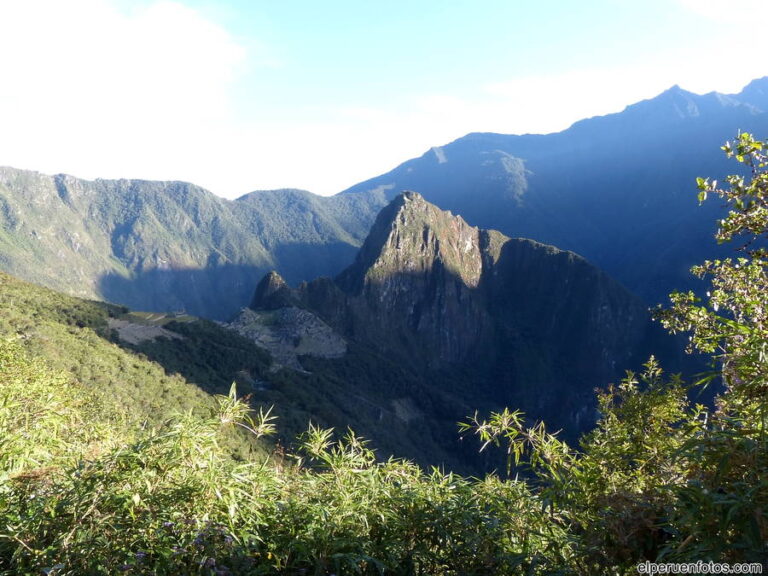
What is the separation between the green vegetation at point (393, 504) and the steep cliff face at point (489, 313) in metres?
112

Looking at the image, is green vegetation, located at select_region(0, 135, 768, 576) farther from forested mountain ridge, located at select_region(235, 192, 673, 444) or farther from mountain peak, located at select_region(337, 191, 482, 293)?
mountain peak, located at select_region(337, 191, 482, 293)

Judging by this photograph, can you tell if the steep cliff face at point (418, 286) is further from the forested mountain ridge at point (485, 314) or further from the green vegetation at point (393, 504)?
the green vegetation at point (393, 504)

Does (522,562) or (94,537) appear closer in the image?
(94,537)

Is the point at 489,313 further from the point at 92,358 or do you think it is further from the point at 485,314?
the point at 92,358

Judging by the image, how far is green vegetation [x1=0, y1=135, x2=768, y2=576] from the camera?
9.70ft

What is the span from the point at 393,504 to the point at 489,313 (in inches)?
6477

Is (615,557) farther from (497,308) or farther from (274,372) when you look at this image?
(497,308)

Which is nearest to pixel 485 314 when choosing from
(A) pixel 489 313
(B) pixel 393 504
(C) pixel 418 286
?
(A) pixel 489 313

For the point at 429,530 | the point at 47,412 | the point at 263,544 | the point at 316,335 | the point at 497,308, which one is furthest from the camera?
the point at 497,308

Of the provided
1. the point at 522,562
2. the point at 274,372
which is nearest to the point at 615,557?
the point at 522,562

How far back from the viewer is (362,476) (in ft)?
14.8

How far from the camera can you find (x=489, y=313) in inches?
6457

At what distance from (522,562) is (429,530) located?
2.71ft

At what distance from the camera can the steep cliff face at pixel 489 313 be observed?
133125mm
